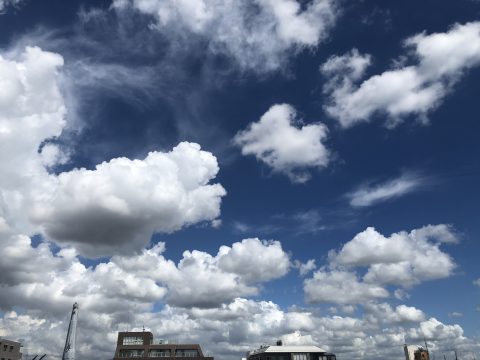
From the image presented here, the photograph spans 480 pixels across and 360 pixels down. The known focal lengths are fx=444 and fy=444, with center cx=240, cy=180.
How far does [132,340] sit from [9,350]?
131 ft

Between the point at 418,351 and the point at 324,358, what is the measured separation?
211 feet

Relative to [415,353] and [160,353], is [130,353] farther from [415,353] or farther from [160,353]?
[415,353]

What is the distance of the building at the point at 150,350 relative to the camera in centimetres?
14800

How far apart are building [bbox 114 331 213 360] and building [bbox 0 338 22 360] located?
29.7 metres

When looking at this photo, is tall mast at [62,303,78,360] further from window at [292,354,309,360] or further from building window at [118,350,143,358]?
window at [292,354,309,360]

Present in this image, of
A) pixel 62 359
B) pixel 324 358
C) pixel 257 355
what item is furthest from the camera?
pixel 257 355

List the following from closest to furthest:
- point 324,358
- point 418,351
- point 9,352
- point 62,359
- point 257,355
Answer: point 62,359 < point 9,352 < point 324,358 < point 257,355 < point 418,351

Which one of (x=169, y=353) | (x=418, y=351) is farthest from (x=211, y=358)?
(x=418, y=351)

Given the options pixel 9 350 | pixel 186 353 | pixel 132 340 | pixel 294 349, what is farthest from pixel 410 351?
pixel 9 350

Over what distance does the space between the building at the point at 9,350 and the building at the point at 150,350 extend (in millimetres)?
29703

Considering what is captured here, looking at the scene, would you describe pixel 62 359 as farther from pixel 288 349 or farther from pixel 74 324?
pixel 288 349

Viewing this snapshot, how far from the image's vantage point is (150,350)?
150 meters

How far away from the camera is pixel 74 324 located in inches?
2633

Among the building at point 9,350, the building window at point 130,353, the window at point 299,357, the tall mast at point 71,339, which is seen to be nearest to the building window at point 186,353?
the building window at point 130,353
